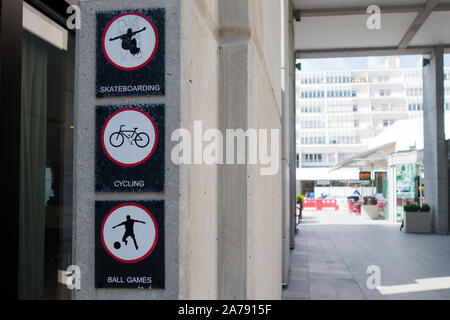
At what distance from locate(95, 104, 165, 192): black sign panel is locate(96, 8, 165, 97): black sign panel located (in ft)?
0.26

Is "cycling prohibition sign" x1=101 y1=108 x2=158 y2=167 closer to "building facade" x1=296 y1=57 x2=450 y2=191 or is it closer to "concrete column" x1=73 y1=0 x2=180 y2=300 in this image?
"concrete column" x1=73 y1=0 x2=180 y2=300

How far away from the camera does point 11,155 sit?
79.2 inches

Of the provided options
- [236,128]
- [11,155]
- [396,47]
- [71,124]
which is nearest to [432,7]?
[396,47]

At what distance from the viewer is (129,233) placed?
5.57 ft

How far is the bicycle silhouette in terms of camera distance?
1709 millimetres

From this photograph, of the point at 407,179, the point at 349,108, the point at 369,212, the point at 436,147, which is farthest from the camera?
the point at 349,108

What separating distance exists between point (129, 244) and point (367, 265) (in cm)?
923

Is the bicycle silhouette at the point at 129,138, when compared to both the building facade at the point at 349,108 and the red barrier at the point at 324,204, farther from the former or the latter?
the building facade at the point at 349,108

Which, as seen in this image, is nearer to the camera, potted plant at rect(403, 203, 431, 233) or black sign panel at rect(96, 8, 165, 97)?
black sign panel at rect(96, 8, 165, 97)

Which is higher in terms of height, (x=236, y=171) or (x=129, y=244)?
(x=236, y=171)

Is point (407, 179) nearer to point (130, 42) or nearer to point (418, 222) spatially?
point (418, 222)

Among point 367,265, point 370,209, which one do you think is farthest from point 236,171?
point 370,209

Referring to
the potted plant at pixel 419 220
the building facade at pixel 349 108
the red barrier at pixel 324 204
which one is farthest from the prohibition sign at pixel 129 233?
the building facade at pixel 349 108

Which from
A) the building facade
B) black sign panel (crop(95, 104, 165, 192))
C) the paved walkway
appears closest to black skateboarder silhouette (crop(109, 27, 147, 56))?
black sign panel (crop(95, 104, 165, 192))
